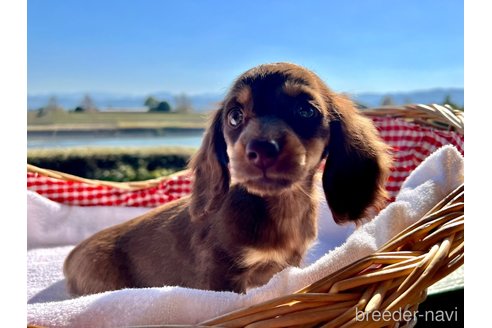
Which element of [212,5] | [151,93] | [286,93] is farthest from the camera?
[151,93]

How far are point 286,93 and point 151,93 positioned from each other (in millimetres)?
314

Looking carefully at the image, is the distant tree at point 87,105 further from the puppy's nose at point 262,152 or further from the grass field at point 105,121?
the puppy's nose at point 262,152

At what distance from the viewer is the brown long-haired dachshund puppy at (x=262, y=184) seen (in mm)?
760

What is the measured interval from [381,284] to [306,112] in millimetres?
264

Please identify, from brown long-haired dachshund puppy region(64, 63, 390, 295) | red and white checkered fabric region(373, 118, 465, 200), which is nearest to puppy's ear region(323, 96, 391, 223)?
brown long-haired dachshund puppy region(64, 63, 390, 295)

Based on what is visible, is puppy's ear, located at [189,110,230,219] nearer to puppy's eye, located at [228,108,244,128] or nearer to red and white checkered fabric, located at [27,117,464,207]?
puppy's eye, located at [228,108,244,128]

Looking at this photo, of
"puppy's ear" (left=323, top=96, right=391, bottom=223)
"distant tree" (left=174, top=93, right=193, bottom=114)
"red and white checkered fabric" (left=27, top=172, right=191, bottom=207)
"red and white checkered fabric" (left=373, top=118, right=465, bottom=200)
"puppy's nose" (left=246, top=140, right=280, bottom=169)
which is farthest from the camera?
"red and white checkered fabric" (left=27, top=172, right=191, bottom=207)

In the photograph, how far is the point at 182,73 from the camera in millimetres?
948

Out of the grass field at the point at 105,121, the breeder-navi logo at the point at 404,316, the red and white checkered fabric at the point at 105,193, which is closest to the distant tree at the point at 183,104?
the grass field at the point at 105,121

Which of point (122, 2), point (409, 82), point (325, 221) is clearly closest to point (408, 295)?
point (325, 221)

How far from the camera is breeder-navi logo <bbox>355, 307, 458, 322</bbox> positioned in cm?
77

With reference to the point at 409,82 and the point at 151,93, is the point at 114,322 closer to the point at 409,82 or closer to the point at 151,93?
the point at 151,93

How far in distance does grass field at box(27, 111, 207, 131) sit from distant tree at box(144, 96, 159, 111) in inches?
0.7

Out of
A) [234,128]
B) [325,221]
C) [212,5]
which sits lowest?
[325,221]
